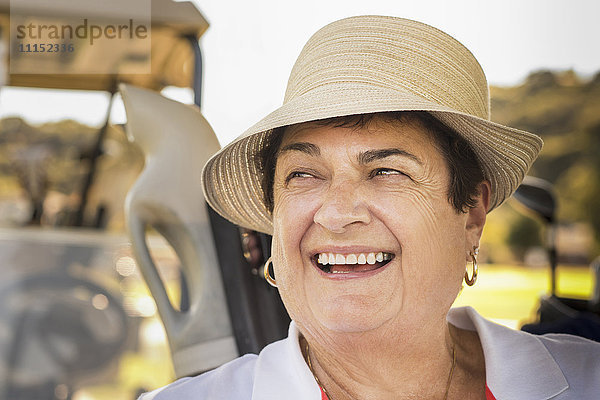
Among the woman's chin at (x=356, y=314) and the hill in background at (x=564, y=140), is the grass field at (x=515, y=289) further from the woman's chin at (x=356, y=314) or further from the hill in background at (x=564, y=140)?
the woman's chin at (x=356, y=314)

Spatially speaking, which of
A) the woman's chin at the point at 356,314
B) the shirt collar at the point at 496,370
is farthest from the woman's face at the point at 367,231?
the shirt collar at the point at 496,370

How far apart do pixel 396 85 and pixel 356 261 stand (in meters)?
0.33

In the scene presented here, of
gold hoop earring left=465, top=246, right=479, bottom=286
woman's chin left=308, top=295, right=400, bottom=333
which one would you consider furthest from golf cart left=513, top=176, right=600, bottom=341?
woman's chin left=308, top=295, right=400, bottom=333

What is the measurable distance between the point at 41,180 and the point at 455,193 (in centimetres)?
276

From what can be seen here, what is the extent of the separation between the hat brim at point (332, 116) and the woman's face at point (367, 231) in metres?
0.07

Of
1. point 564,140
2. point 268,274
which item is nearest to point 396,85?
point 268,274

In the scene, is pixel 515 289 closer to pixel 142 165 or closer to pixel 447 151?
pixel 447 151

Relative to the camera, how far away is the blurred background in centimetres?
153

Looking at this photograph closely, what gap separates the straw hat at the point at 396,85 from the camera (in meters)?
1.13

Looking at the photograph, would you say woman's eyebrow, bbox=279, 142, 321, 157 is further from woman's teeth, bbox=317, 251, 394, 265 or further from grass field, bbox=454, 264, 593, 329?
grass field, bbox=454, 264, 593, 329

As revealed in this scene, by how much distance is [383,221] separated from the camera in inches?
44.8

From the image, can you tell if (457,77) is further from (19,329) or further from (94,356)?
(94,356)

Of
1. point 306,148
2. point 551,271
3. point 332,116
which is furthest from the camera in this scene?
point 551,271

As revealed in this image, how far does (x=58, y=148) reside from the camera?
10.2 feet
